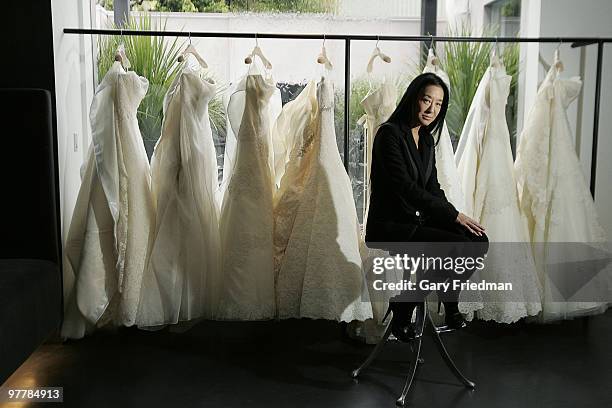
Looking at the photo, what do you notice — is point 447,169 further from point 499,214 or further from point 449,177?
point 499,214

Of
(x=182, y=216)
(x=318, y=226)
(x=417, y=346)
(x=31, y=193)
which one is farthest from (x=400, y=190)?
(x=31, y=193)

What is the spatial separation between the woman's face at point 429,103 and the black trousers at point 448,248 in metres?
0.43

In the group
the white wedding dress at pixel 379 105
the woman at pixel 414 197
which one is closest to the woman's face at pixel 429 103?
the woman at pixel 414 197

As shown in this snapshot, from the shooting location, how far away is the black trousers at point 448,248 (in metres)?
2.62

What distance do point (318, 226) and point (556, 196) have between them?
3.90 ft

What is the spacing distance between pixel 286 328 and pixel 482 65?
1.75 meters

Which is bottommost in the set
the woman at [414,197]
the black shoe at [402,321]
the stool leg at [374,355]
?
the stool leg at [374,355]

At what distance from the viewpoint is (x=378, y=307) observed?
3137mm

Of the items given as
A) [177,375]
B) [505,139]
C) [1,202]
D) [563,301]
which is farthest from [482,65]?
[1,202]

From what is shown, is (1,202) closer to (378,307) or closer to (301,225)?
(301,225)

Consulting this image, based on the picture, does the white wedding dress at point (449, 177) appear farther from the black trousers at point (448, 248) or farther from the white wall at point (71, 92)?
the white wall at point (71, 92)

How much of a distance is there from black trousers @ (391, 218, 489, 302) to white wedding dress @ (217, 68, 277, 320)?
724mm

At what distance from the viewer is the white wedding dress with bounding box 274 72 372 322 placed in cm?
303

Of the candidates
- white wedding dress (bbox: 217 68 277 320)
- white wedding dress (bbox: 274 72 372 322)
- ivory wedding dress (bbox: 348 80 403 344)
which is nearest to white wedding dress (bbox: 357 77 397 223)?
ivory wedding dress (bbox: 348 80 403 344)
